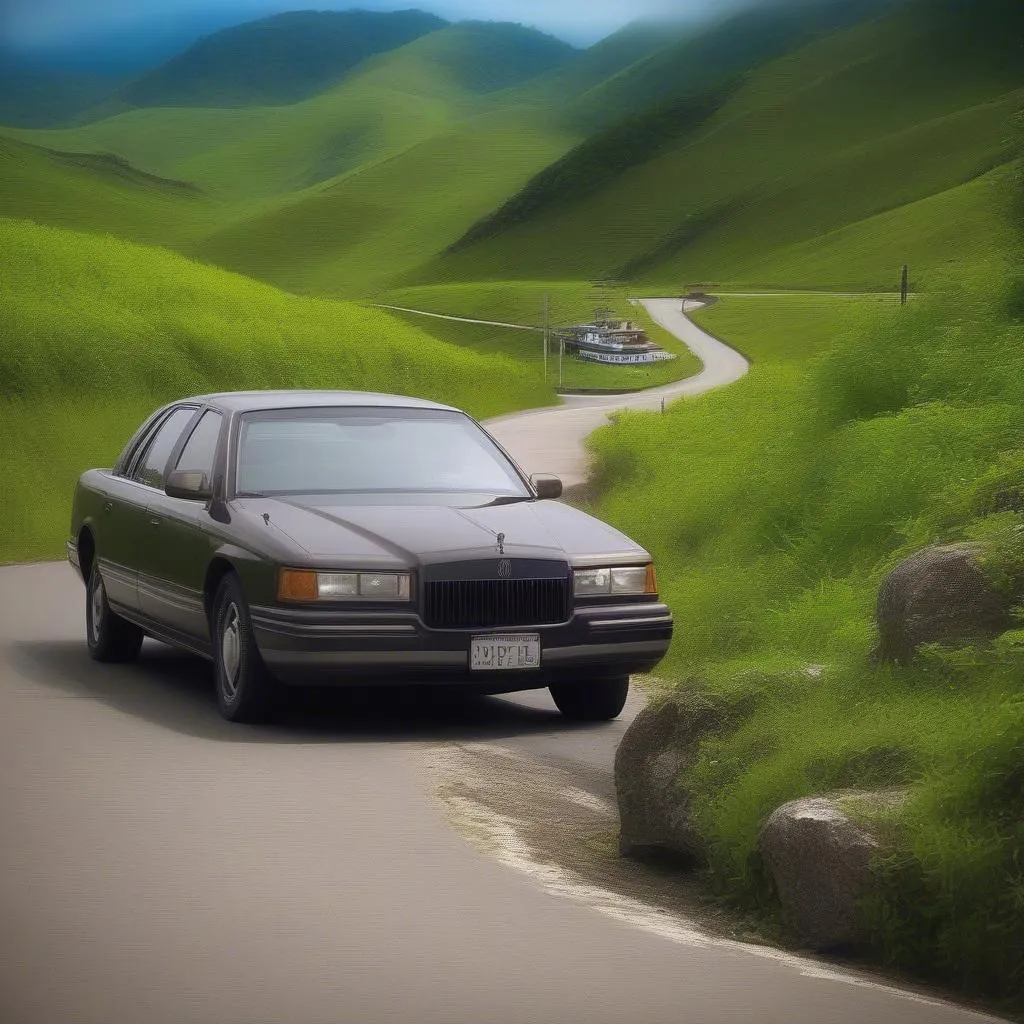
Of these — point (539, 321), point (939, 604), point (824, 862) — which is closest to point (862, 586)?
point (939, 604)

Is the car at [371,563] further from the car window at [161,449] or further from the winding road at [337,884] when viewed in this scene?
the winding road at [337,884]

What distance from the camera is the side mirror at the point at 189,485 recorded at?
11336 mm

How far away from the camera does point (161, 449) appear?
12.9 meters

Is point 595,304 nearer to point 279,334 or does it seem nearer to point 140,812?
point 279,334

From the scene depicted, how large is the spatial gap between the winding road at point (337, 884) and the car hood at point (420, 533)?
91 centimetres

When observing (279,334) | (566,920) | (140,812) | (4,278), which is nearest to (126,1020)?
(566,920)

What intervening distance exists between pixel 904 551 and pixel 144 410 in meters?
40.9

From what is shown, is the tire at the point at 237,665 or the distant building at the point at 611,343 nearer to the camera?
the tire at the point at 237,665

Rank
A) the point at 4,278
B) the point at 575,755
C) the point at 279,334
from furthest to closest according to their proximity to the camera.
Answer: the point at 279,334
the point at 4,278
the point at 575,755

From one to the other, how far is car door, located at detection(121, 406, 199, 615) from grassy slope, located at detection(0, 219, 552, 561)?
11627 mm

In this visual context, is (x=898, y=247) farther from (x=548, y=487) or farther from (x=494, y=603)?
(x=494, y=603)

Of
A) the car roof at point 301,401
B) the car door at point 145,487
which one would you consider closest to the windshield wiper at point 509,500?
the car roof at point 301,401

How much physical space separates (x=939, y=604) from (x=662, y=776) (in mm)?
1178

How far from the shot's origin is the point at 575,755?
10.2 m
